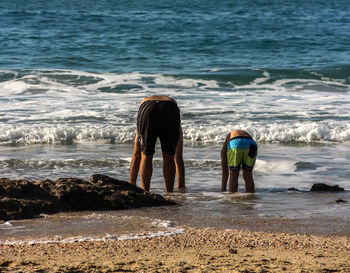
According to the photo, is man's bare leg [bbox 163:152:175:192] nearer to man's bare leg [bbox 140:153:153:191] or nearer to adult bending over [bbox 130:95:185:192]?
adult bending over [bbox 130:95:185:192]

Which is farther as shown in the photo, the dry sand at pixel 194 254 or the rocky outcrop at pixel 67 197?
the rocky outcrop at pixel 67 197

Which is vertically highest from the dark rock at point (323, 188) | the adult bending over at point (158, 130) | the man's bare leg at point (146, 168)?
the adult bending over at point (158, 130)

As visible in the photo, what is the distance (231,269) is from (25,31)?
67.7 ft

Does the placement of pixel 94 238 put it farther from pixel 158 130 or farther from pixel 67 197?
pixel 158 130

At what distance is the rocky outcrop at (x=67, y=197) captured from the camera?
4582 millimetres

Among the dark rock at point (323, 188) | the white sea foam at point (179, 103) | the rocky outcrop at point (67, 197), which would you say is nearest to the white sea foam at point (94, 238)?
the rocky outcrop at point (67, 197)

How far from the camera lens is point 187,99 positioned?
13.1 metres

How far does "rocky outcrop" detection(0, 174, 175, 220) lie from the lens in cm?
458

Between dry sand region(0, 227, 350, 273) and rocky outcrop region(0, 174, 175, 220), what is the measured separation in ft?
3.02

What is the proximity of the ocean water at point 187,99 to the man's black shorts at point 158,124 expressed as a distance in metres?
0.61

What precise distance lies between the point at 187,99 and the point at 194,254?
9.78 meters

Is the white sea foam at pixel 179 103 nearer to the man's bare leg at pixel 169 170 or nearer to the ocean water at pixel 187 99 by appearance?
the ocean water at pixel 187 99

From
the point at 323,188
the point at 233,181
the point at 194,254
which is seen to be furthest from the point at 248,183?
the point at 194,254

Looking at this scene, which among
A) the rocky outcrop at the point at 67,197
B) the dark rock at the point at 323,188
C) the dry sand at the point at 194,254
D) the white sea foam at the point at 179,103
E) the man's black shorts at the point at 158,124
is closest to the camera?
the dry sand at the point at 194,254
